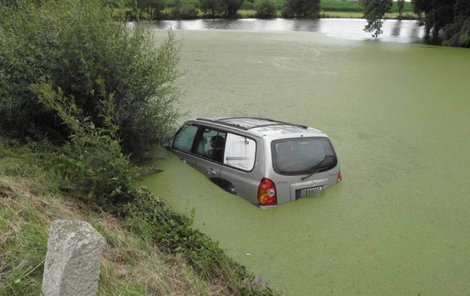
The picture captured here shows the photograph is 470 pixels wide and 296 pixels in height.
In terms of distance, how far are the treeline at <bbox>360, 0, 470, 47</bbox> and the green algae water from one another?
10914 millimetres

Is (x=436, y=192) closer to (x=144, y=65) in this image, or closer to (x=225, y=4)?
(x=144, y=65)

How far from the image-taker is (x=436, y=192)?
6.09m

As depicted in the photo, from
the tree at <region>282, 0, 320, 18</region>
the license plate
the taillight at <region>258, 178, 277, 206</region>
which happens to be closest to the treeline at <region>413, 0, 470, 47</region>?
the license plate

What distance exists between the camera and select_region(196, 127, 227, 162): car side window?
5.54 m

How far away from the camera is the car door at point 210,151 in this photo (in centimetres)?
551

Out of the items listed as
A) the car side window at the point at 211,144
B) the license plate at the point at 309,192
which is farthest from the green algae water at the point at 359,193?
the car side window at the point at 211,144

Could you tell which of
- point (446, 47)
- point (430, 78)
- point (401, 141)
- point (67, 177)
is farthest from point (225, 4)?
point (67, 177)

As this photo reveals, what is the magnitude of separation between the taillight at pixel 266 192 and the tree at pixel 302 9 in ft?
165

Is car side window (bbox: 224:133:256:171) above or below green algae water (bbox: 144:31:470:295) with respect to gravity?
above

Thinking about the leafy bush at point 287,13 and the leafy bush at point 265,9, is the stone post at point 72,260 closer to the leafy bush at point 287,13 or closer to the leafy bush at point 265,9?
the leafy bush at point 265,9

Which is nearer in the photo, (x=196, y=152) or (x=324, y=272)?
(x=324, y=272)

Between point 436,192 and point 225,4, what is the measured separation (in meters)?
45.8

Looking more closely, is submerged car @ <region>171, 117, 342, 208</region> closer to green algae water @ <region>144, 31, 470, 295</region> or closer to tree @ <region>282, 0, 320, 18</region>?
green algae water @ <region>144, 31, 470, 295</region>

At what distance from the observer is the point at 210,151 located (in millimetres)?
5742
